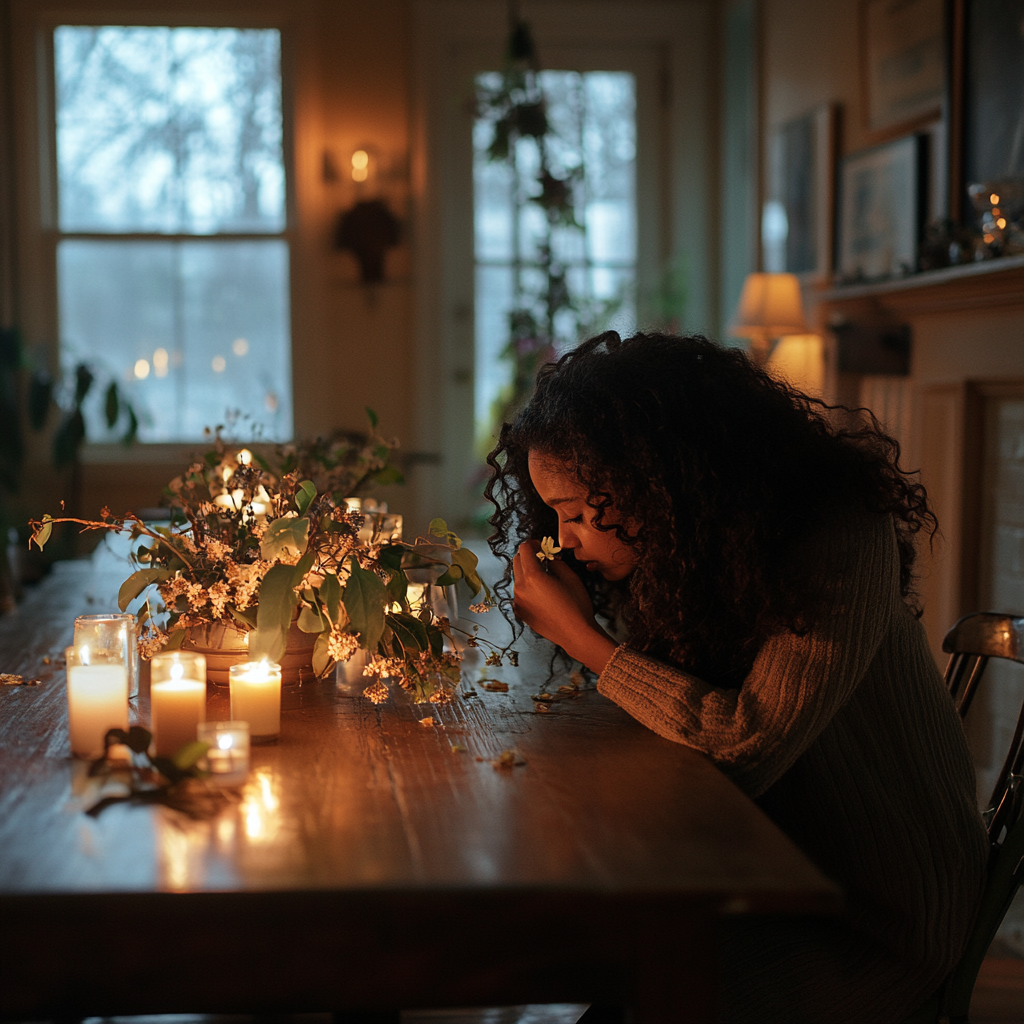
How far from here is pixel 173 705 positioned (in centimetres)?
112

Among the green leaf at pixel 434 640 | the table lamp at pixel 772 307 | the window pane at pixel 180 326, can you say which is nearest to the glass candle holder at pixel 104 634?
the green leaf at pixel 434 640

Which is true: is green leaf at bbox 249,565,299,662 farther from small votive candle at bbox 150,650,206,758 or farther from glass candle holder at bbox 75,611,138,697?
glass candle holder at bbox 75,611,138,697

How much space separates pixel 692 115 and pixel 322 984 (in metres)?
4.63

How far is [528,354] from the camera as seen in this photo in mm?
4633

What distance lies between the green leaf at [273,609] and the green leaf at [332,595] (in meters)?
0.04

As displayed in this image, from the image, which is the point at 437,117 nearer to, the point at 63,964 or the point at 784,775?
the point at 784,775

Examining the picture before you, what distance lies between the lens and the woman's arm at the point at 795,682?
1.18 meters

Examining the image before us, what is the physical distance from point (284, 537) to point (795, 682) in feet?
1.89

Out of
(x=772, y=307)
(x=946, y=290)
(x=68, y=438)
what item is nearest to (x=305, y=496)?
(x=946, y=290)

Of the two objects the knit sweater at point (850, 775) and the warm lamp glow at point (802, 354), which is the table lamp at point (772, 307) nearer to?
the warm lamp glow at point (802, 354)

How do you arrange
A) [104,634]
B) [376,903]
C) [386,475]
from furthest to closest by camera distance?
[386,475]
[104,634]
[376,903]

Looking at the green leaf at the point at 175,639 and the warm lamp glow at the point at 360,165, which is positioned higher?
the warm lamp glow at the point at 360,165

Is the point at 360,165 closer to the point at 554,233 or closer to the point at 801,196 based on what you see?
the point at 554,233

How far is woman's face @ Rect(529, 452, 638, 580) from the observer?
1.39 meters
